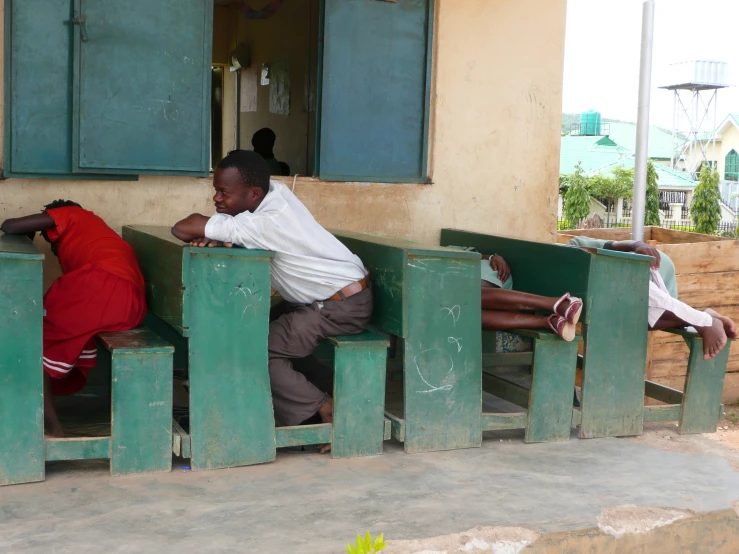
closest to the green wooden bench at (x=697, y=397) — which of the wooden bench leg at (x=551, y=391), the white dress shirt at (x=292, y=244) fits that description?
the wooden bench leg at (x=551, y=391)

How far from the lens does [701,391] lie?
196 inches

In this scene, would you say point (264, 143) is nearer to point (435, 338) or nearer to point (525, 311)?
point (525, 311)

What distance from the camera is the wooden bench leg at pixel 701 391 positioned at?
4.94 m

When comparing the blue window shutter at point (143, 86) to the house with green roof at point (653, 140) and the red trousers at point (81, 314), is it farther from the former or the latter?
the house with green roof at point (653, 140)

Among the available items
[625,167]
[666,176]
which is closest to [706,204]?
[625,167]

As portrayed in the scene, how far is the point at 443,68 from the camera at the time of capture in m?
5.93

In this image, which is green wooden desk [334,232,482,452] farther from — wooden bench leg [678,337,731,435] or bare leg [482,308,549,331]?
wooden bench leg [678,337,731,435]

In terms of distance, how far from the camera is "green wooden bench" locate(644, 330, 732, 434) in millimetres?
4930

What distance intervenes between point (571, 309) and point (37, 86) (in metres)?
3.09

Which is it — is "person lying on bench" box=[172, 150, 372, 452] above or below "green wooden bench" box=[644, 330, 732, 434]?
above

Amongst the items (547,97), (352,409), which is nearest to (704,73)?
(547,97)

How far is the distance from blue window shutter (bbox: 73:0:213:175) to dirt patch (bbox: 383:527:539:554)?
9.32 ft

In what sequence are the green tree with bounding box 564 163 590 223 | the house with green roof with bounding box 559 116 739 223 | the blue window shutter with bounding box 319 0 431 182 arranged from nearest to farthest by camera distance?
the blue window shutter with bounding box 319 0 431 182 < the green tree with bounding box 564 163 590 223 < the house with green roof with bounding box 559 116 739 223

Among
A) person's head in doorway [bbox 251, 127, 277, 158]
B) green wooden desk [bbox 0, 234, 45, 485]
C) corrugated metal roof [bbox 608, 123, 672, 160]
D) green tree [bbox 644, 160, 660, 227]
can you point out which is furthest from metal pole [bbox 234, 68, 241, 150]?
A: corrugated metal roof [bbox 608, 123, 672, 160]
